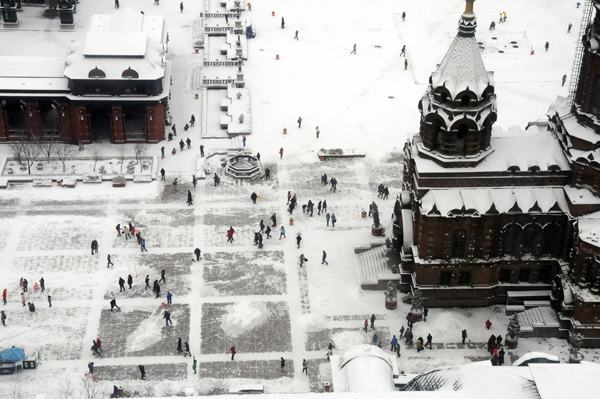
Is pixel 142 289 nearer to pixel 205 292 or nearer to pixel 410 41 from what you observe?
pixel 205 292

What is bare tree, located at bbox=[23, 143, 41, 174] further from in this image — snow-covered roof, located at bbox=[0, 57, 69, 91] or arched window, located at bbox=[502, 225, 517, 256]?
arched window, located at bbox=[502, 225, 517, 256]

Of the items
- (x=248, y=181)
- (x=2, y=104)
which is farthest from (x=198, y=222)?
(x=2, y=104)

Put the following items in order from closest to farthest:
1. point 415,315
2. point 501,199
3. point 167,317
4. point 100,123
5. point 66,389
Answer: point 66,389 < point 501,199 < point 167,317 < point 415,315 < point 100,123

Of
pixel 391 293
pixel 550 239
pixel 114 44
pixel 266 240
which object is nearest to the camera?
pixel 550 239

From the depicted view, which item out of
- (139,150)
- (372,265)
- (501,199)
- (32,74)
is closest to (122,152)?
(139,150)

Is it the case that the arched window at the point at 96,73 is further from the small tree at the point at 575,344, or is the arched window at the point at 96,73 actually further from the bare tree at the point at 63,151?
the small tree at the point at 575,344

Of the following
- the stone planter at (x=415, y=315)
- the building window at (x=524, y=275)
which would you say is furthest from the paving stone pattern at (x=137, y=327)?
the building window at (x=524, y=275)

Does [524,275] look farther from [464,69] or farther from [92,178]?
[92,178]

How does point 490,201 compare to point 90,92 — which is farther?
point 90,92
